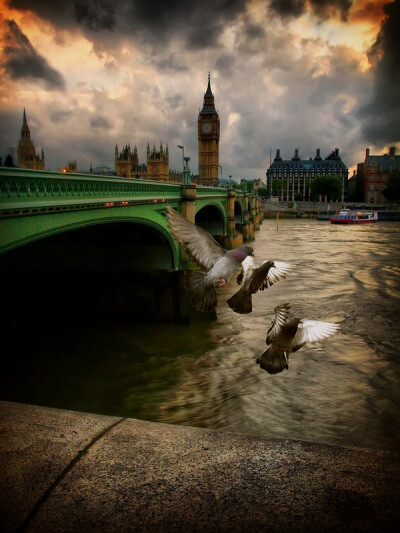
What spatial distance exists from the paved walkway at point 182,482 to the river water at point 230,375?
6.36 meters

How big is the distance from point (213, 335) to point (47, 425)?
39.7 feet

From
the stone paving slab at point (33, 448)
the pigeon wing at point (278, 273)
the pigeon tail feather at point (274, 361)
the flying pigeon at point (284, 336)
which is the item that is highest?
the pigeon wing at point (278, 273)

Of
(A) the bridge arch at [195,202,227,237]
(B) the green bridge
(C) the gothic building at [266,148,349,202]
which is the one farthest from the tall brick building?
(B) the green bridge

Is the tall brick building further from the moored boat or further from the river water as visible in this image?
the river water

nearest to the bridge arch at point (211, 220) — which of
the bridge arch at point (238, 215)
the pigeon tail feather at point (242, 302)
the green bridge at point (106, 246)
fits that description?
the bridge arch at point (238, 215)

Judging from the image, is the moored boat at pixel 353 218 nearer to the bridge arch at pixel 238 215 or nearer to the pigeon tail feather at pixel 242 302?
the bridge arch at pixel 238 215

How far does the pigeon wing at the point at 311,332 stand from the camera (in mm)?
2868

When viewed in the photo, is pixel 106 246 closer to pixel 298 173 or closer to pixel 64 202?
pixel 64 202

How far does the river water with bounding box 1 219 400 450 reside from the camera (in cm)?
940

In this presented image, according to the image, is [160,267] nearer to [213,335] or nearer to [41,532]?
[213,335]

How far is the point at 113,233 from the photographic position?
18750 mm

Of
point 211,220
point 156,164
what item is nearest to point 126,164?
point 156,164

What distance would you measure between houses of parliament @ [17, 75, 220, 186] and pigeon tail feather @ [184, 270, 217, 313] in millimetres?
22910

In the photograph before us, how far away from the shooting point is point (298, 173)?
145m
